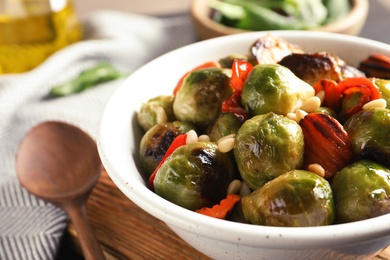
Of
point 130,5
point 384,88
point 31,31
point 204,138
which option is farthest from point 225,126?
point 130,5

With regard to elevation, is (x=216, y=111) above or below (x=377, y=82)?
below

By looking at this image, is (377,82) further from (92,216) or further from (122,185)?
(92,216)

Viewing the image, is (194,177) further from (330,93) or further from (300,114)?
(330,93)

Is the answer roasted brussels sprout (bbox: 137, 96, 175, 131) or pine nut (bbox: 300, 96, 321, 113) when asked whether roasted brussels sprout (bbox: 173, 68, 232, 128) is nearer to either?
roasted brussels sprout (bbox: 137, 96, 175, 131)

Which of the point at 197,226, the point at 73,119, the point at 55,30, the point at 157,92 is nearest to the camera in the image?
the point at 197,226

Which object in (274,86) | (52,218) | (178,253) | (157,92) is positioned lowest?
(52,218)

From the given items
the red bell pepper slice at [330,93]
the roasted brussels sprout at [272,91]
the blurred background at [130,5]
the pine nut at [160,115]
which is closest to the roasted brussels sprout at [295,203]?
the roasted brussels sprout at [272,91]

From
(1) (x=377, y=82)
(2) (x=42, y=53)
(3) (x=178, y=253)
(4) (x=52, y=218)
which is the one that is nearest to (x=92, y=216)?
(4) (x=52, y=218)
